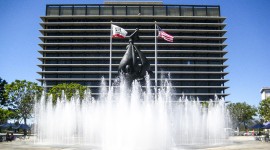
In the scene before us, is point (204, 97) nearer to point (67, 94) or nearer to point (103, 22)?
point (103, 22)

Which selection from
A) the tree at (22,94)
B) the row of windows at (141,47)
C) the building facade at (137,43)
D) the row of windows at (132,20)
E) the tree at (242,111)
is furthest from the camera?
the row of windows at (132,20)

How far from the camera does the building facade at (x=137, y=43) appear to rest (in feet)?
259

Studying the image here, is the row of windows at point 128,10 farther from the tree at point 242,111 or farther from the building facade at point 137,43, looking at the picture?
the tree at point 242,111

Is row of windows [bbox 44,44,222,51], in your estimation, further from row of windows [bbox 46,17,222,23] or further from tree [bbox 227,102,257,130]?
tree [bbox 227,102,257,130]

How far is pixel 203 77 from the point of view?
80938 mm

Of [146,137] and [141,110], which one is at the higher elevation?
[141,110]

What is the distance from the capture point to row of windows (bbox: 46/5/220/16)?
270 ft

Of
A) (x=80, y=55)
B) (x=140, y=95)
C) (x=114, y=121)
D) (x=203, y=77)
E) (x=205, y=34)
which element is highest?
(x=205, y=34)

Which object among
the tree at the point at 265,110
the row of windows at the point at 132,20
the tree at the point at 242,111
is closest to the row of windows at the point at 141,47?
the row of windows at the point at 132,20

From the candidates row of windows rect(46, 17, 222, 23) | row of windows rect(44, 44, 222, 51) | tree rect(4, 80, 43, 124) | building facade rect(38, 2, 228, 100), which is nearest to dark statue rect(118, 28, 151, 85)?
tree rect(4, 80, 43, 124)

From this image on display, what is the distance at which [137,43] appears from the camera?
7825cm

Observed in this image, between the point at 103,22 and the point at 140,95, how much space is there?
63.4 metres

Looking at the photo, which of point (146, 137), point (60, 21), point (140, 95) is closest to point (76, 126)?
point (140, 95)

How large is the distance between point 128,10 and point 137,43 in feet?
38.0
